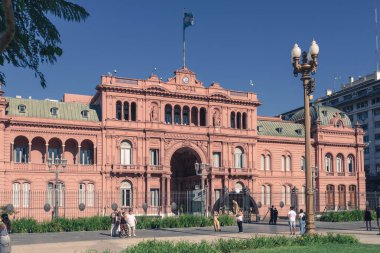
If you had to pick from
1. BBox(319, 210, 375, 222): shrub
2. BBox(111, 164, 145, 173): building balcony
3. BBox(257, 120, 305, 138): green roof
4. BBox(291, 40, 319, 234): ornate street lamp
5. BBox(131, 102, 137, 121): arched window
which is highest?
BBox(131, 102, 137, 121): arched window

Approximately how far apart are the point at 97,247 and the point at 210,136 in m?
39.6

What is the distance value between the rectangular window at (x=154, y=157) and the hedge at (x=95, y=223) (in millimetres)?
19102

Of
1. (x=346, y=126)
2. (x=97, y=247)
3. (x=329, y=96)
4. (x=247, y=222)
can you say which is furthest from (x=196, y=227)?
(x=329, y=96)

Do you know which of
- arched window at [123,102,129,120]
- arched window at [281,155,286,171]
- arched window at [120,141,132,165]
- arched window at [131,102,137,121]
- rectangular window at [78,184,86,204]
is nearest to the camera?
rectangular window at [78,184,86,204]

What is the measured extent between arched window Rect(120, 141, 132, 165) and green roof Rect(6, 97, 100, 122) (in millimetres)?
4205

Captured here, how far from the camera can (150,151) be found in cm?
6153

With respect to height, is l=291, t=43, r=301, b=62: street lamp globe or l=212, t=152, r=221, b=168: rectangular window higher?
l=291, t=43, r=301, b=62: street lamp globe

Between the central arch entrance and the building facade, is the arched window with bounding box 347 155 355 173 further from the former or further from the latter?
the central arch entrance

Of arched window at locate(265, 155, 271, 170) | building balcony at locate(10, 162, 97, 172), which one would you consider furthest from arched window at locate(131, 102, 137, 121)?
arched window at locate(265, 155, 271, 170)

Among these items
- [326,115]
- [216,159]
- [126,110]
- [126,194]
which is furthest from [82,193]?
[326,115]

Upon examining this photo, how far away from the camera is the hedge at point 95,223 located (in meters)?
37.6

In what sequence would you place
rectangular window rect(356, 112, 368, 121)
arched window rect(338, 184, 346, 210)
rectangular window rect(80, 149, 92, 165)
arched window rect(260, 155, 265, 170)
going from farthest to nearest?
rectangular window rect(356, 112, 368, 121) → arched window rect(338, 184, 346, 210) → arched window rect(260, 155, 265, 170) → rectangular window rect(80, 149, 92, 165)

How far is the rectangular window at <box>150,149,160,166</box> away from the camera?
6147cm

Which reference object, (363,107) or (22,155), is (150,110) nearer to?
(22,155)
